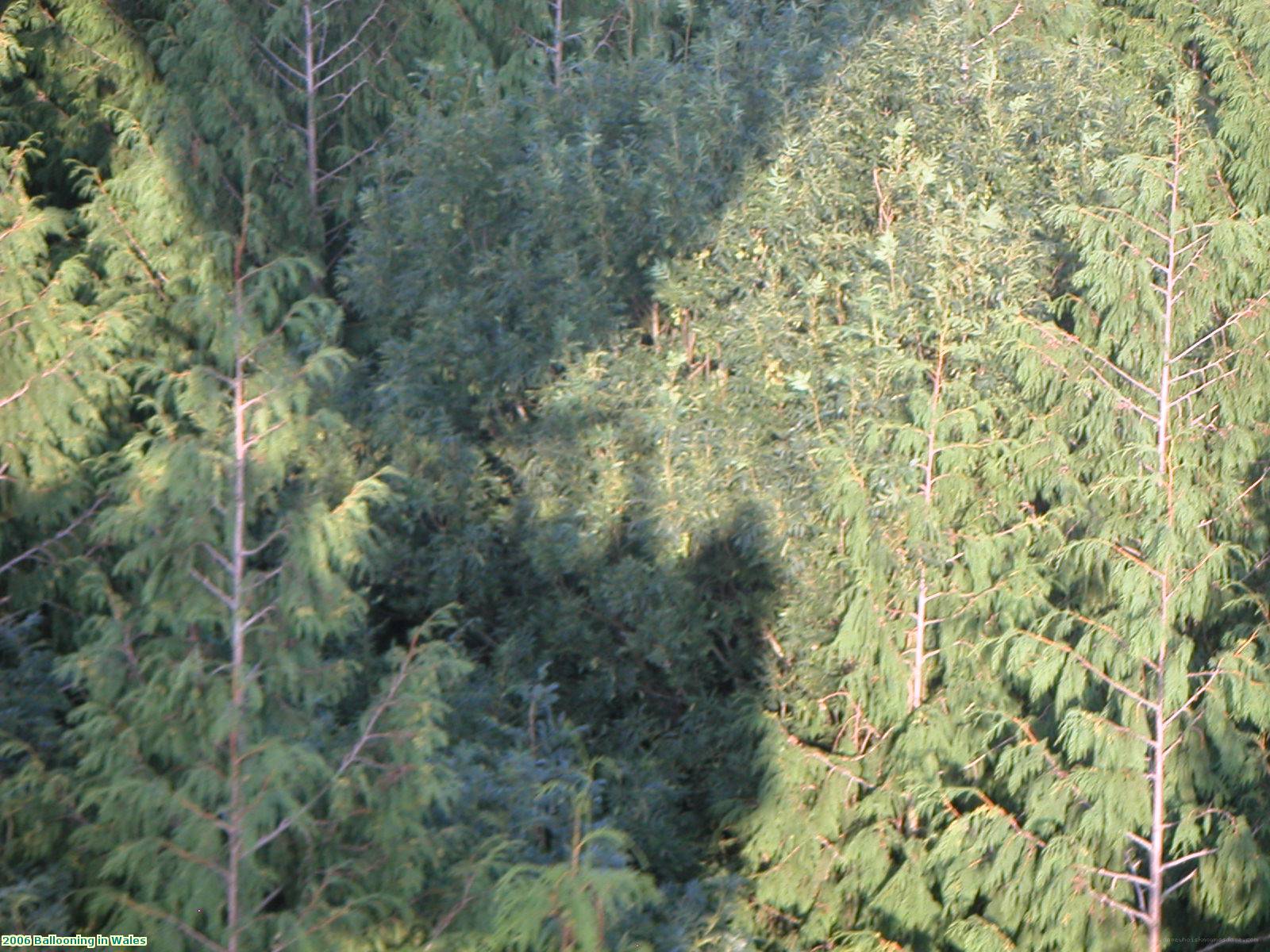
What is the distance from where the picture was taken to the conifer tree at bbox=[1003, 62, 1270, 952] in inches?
275

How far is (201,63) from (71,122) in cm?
134

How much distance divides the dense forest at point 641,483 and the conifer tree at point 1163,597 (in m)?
0.03

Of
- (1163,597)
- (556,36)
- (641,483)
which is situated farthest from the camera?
(556,36)

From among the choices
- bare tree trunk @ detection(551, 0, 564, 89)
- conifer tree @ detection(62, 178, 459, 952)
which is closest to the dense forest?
conifer tree @ detection(62, 178, 459, 952)

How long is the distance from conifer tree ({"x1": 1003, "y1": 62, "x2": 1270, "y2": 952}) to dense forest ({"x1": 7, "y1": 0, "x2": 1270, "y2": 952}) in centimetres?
3

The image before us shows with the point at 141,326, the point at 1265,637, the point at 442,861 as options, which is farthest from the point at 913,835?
the point at 141,326

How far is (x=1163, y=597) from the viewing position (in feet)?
22.8

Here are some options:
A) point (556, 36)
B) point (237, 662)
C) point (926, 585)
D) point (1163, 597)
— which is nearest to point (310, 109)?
point (556, 36)

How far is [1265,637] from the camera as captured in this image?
7.17 metres

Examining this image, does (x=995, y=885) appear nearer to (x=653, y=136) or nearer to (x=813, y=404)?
(x=813, y=404)

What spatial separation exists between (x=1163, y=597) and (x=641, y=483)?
3.73 m

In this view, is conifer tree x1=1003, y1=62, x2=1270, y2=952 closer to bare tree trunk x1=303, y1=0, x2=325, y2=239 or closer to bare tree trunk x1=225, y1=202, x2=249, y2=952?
bare tree trunk x1=225, y1=202, x2=249, y2=952

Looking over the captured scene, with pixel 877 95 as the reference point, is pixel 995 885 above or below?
below

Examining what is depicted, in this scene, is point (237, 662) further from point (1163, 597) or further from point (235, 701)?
point (1163, 597)
